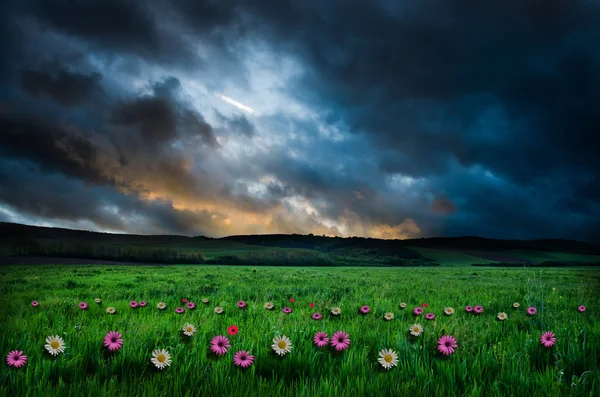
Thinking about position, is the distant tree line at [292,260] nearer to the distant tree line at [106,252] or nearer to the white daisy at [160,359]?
the distant tree line at [106,252]

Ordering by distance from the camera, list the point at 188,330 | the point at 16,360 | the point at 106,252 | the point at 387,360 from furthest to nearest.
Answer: the point at 106,252
the point at 188,330
the point at 387,360
the point at 16,360

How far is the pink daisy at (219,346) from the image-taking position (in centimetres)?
300

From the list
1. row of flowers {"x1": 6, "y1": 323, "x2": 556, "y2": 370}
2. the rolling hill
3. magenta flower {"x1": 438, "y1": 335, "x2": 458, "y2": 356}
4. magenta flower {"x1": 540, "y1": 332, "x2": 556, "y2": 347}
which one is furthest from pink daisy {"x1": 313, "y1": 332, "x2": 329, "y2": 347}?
the rolling hill

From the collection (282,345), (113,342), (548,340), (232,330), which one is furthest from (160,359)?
(548,340)

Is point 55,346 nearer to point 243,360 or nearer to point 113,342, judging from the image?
point 113,342

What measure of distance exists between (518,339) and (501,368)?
4.64 feet

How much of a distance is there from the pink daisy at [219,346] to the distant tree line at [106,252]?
54.7 m

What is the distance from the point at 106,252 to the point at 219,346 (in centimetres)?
5817

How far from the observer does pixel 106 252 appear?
173 ft

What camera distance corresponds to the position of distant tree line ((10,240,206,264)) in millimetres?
48209

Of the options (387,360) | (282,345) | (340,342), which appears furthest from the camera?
(340,342)

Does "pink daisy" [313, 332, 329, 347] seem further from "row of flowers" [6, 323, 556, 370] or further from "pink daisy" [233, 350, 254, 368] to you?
"pink daisy" [233, 350, 254, 368]

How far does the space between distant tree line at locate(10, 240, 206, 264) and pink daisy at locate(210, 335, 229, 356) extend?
54657 millimetres

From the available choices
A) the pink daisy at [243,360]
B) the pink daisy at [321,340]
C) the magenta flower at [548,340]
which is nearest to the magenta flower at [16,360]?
the pink daisy at [243,360]
